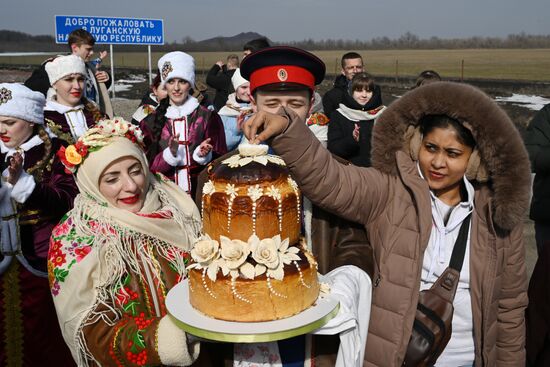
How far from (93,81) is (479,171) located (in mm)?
5634

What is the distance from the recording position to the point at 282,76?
3.13m

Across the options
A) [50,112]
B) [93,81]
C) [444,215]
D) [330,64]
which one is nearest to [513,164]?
[444,215]

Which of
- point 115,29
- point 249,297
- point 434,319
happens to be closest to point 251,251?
point 249,297

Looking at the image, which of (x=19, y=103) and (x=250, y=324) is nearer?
(x=250, y=324)

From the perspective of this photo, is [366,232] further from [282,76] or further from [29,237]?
[29,237]

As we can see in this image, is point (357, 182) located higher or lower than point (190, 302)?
higher

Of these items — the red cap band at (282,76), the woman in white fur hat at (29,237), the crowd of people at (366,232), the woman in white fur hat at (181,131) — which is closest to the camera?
the crowd of people at (366,232)

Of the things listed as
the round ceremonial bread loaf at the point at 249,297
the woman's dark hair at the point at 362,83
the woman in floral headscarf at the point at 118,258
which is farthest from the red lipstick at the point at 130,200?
the woman's dark hair at the point at 362,83

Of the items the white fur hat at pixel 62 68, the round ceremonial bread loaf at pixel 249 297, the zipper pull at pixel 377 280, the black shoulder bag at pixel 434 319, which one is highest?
the white fur hat at pixel 62 68

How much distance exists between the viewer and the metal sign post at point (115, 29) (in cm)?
1786

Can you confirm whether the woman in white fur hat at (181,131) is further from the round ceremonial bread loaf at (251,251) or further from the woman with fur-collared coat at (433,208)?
the round ceremonial bread loaf at (251,251)

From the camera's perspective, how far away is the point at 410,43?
418 ft

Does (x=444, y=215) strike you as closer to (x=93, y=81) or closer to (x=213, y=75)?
(x=93, y=81)

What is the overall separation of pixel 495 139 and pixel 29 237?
3261 millimetres
